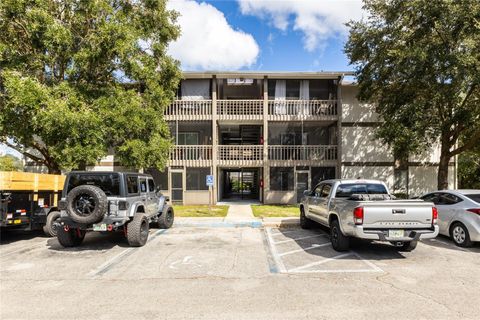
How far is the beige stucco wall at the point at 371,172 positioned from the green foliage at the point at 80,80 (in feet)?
37.4

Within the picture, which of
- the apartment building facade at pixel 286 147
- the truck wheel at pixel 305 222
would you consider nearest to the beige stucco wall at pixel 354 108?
the apartment building facade at pixel 286 147

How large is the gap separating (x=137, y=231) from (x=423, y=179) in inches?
697

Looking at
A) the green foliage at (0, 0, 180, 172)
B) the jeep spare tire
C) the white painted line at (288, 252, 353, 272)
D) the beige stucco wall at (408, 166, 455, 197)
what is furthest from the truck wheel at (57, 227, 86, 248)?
the beige stucco wall at (408, 166, 455, 197)

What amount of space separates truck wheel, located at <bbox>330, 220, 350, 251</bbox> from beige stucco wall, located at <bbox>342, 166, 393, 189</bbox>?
11272 millimetres

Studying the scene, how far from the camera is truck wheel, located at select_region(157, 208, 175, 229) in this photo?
10527 mm

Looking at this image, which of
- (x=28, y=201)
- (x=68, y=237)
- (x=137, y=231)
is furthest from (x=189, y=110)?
(x=68, y=237)

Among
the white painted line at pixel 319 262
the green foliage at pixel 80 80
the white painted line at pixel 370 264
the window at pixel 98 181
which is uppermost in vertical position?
the green foliage at pixel 80 80

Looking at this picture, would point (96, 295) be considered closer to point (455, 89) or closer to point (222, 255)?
point (222, 255)

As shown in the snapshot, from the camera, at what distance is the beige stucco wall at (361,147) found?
18312 mm

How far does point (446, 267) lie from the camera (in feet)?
20.5

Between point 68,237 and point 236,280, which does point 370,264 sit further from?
point 68,237

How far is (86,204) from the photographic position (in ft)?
24.3

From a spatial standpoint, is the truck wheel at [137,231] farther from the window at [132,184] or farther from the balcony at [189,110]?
the balcony at [189,110]

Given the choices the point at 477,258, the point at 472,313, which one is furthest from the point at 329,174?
the point at 472,313
